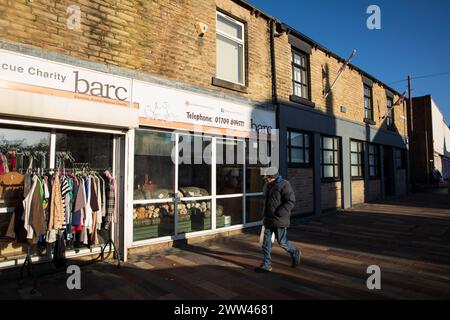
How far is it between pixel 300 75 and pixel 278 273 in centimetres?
814

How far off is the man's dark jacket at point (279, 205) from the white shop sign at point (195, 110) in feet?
9.65

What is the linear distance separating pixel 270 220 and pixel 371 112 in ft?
44.8

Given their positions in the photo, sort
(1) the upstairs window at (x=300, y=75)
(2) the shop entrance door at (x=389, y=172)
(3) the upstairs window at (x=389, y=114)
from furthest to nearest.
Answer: (3) the upstairs window at (x=389, y=114) → (2) the shop entrance door at (x=389, y=172) → (1) the upstairs window at (x=300, y=75)

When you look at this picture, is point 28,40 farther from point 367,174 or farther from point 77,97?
point 367,174

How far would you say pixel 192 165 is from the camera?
7.45 metres

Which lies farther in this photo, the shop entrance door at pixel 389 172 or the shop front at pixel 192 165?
the shop entrance door at pixel 389 172

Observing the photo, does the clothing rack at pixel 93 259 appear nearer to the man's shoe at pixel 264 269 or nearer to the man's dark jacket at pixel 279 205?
the man's shoe at pixel 264 269

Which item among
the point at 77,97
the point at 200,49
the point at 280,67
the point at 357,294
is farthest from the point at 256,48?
the point at 357,294

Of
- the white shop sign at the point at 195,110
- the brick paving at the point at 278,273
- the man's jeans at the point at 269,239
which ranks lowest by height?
the brick paving at the point at 278,273

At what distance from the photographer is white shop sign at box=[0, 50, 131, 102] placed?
4703 mm

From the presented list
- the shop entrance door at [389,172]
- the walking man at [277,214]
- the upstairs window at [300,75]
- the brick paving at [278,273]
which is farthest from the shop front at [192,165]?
the shop entrance door at [389,172]

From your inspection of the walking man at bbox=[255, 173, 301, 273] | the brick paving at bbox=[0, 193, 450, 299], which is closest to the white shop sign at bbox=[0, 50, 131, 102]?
the brick paving at bbox=[0, 193, 450, 299]

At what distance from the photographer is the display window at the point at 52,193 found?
465cm

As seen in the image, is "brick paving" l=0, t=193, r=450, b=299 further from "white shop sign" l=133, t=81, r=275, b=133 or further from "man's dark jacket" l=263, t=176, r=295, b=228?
"white shop sign" l=133, t=81, r=275, b=133
